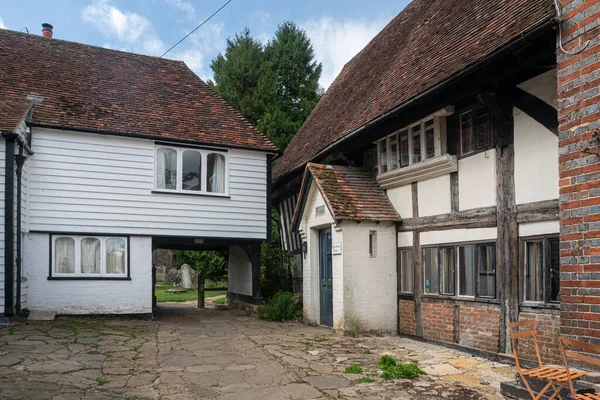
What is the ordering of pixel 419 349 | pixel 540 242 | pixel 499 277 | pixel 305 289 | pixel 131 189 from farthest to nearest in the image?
pixel 131 189, pixel 305 289, pixel 419 349, pixel 499 277, pixel 540 242

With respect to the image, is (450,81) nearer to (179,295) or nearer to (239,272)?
(239,272)

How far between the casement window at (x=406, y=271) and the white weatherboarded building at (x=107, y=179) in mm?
5279

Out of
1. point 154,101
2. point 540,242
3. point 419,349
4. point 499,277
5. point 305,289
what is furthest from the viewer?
point 154,101

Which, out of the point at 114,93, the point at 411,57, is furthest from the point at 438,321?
the point at 114,93

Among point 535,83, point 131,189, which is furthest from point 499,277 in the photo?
point 131,189

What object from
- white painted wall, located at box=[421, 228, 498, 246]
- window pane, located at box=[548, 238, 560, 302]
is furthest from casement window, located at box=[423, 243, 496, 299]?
window pane, located at box=[548, 238, 560, 302]

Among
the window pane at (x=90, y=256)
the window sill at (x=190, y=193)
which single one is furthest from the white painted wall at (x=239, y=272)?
the window pane at (x=90, y=256)

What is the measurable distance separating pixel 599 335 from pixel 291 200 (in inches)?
470

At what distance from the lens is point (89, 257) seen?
1308 cm

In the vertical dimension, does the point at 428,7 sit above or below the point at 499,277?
above

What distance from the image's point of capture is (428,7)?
44.4ft

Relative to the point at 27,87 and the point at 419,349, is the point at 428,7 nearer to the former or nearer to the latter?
the point at 419,349

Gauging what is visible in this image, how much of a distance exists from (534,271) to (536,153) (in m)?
1.62

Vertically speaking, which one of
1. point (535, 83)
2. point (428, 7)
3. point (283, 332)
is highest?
point (428, 7)
